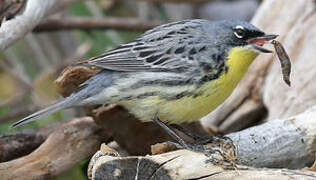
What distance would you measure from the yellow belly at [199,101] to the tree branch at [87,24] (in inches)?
105

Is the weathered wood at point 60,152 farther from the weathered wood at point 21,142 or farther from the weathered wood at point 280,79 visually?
the weathered wood at point 280,79

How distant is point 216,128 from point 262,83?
685 millimetres

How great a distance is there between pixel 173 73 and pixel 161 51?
0.21 m

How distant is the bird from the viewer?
4.60 metres

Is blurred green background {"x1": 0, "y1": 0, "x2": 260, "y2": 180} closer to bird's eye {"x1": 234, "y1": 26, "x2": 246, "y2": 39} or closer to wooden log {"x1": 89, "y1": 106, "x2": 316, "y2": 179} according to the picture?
bird's eye {"x1": 234, "y1": 26, "x2": 246, "y2": 39}

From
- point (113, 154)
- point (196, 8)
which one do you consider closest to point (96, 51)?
point (196, 8)

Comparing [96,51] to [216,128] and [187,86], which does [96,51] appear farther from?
[187,86]

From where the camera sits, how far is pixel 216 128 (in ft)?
18.2

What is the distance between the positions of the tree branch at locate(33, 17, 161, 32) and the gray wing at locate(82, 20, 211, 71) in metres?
2.35

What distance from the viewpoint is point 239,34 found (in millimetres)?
4789

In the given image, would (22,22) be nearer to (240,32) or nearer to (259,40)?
(240,32)

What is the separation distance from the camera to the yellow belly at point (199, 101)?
4.61 metres

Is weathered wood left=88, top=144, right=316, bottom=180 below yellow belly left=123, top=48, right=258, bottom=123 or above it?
above

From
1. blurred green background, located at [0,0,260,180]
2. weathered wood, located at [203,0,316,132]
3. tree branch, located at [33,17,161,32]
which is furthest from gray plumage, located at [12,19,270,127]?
tree branch, located at [33,17,161,32]
